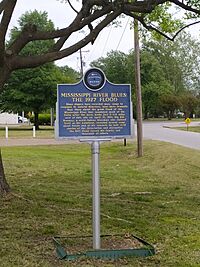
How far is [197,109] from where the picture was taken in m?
99.4

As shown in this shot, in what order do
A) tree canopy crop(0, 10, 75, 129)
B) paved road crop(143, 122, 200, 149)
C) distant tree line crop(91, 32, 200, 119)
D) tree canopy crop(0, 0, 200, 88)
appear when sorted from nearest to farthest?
tree canopy crop(0, 0, 200, 88) < paved road crop(143, 122, 200, 149) < tree canopy crop(0, 10, 75, 129) < distant tree line crop(91, 32, 200, 119)

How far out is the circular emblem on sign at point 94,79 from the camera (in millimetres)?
7459

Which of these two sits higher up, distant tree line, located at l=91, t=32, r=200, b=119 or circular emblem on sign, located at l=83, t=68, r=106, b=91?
distant tree line, located at l=91, t=32, r=200, b=119

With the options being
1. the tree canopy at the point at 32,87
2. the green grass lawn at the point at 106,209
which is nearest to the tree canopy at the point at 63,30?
the green grass lawn at the point at 106,209

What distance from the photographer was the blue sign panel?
739 centimetres

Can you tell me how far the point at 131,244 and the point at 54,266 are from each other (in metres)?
1.38

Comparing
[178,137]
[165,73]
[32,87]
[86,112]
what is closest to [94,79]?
[86,112]

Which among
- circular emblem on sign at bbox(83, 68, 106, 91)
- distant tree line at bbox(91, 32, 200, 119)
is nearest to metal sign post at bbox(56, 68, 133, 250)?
circular emblem on sign at bbox(83, 68, 106, 91)

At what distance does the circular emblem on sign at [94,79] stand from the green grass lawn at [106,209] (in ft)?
7.34

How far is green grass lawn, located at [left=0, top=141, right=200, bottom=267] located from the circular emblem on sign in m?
2.24

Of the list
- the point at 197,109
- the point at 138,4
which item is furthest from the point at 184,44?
the point at 138,4

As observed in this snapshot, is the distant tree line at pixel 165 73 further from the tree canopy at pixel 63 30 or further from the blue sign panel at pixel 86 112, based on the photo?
the blue sign panel at pixel 86 112

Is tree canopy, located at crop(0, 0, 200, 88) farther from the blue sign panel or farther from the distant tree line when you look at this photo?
the distant tree line

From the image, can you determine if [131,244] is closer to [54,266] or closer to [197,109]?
[54,266]
